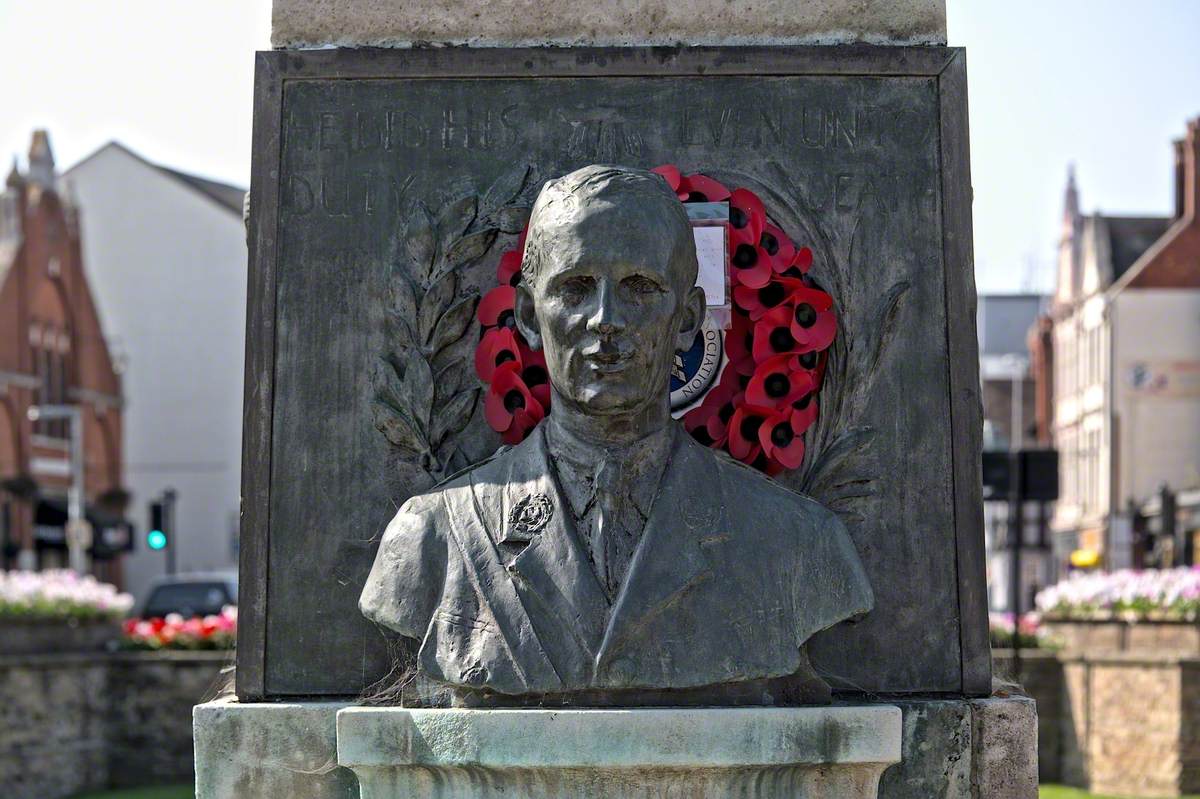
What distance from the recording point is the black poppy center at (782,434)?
5.55 m

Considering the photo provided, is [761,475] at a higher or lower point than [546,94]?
lower

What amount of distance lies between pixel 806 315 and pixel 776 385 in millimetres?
219

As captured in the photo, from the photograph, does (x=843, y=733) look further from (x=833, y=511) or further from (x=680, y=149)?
(x=680, y=149)

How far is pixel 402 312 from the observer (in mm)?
5582

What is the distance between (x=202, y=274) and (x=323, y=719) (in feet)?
188

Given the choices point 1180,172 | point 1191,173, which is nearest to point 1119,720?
point 1191,173

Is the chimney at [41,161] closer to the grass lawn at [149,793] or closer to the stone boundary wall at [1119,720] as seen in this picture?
the grass lawn at [149,793]

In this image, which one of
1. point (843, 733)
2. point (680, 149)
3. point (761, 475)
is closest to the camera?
point (843, 733)

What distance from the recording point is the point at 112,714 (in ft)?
56.6

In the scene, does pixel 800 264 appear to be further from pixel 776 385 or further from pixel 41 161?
pixel 41 161

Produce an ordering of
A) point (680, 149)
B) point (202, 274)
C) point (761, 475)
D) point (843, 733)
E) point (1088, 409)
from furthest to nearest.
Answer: point (202, 274), point (1088, 409), point (680, 149), point (761, 475), point (843, 733)

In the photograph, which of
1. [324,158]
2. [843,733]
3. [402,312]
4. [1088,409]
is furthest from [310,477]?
[1088,409]

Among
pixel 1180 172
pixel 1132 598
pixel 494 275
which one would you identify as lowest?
pixel 1132 598

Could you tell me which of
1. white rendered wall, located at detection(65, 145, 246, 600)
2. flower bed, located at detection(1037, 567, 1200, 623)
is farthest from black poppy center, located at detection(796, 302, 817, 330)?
white rendered wall, located at detection(65, 145, 246, 600)
